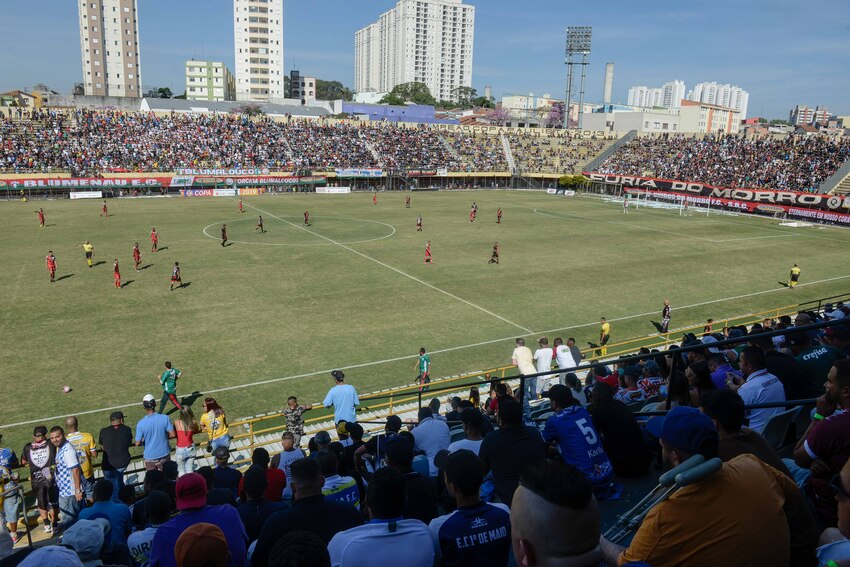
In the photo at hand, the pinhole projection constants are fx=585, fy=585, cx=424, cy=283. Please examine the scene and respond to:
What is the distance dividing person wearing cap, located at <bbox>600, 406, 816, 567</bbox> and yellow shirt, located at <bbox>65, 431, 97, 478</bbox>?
1052 cm

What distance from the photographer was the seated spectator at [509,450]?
5.50 m

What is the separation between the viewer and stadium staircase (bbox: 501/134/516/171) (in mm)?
86912

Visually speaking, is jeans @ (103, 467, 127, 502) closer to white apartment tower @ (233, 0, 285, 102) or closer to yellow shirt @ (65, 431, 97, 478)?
yellow shirt @ (65, 431, 97, 478)

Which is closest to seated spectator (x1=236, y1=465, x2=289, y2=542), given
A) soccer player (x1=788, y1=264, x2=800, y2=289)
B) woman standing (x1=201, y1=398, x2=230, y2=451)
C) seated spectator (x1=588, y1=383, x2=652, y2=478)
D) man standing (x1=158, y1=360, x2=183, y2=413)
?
seated spectator (x1=588, y1=383, x2=652, y2=478)

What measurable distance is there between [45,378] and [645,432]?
58.5ft

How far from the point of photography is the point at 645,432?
6656mm

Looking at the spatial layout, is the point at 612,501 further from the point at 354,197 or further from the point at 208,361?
the point at 354,197

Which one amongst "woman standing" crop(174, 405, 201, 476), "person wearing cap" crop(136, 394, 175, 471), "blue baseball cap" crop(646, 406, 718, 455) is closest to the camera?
"blue baseball cap" crop(646, 406, 718, 455)

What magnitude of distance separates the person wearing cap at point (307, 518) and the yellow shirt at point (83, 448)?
8.05 m

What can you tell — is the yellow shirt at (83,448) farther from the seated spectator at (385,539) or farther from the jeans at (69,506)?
the seated spectator at (385,539)

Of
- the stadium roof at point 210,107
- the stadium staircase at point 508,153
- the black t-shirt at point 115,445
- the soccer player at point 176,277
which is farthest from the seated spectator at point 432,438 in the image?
the stadium roof at point 210,107

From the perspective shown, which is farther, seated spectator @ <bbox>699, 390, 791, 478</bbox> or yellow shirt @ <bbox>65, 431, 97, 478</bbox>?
yellow shirt @ <bbox>65, 431, 97, 478</bbox>

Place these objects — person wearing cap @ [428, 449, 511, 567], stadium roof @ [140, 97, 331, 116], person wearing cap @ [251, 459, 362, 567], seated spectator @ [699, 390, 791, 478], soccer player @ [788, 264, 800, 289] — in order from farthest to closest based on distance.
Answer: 1. stadium roof @ [140, 97, 331, 116]
2. soccer player @ [788, 264, 800, 289]
3. person wearing cap @ [251, 459, 362, 567]
4. seated spectator @ [699, 390, 791, 478]
5. person wearing cap @ [428, 449, 511, 567]

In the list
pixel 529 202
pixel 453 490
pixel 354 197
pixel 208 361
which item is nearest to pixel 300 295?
pixel 208 361
